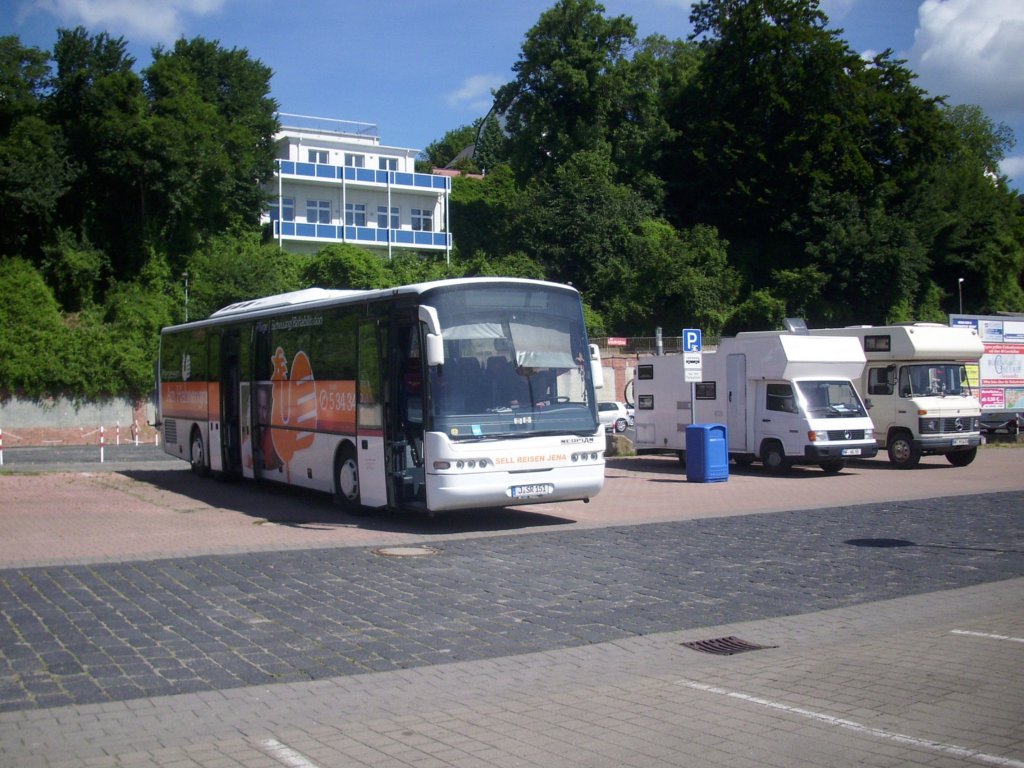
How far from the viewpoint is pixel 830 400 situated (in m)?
22.8

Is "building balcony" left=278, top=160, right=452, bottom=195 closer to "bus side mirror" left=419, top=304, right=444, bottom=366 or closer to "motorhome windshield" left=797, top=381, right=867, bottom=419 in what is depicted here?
"motorhome windshield" left=797, top=381, right=867, bottom=419

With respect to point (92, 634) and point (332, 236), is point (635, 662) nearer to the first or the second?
point (92, 634)

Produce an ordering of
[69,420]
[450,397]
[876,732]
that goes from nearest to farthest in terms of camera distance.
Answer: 1. [876,732]
2. [450,397]
3. [69,420]

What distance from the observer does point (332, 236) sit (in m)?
64.0

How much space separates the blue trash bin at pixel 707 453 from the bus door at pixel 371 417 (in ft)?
27.8

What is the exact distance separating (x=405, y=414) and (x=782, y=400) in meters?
11.3

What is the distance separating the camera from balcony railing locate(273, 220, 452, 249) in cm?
6275

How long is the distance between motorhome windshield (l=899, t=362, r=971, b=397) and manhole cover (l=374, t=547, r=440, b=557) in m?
16.6

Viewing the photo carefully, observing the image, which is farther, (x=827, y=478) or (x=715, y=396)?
(x=715, y=396)

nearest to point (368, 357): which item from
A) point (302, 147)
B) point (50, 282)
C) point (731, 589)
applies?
point (731, 589)

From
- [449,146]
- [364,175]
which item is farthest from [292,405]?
[449,146]

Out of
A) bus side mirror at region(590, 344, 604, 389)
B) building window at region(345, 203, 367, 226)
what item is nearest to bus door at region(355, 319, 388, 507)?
bus side mirror at region(590, 344, 604, 389)

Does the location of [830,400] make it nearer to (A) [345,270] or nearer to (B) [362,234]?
(A) [345,270]

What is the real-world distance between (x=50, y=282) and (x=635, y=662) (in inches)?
1735
